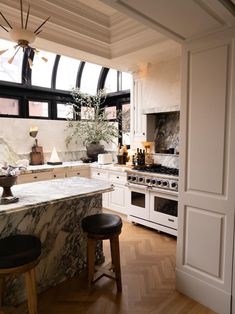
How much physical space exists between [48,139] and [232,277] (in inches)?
162

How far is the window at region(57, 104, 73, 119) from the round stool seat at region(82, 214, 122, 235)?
3.46 metres

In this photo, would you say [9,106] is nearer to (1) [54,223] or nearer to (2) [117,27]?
(2) [117,27]

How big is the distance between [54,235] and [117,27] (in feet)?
9.85

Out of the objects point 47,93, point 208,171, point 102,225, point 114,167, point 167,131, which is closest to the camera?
point 208,171

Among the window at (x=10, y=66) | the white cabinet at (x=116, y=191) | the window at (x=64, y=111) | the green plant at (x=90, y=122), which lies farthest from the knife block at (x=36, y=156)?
the window at (x=10, y=66)

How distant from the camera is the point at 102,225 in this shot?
2.17 m

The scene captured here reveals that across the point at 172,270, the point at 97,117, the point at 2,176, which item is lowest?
the point at 172,270

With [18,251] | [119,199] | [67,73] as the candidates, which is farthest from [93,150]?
[18,251]

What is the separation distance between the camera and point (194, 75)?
2.10 m

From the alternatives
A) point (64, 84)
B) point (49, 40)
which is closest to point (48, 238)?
point (49, 40)

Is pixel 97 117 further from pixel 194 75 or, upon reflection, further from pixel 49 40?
pixel 194 75

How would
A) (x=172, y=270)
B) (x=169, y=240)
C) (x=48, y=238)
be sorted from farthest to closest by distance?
(x=169, y=240), (x=172, y=270), (x=48, y=238)

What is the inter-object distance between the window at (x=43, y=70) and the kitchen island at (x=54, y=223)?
2.89 m

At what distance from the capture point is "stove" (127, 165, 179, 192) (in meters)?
3.35
